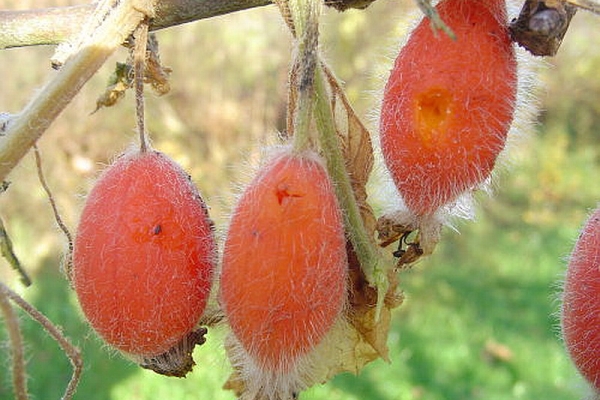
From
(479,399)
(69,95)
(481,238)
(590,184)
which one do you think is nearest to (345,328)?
(69,95)

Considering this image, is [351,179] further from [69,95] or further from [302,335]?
[69,95]

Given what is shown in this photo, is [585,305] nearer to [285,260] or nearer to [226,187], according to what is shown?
[285,260]

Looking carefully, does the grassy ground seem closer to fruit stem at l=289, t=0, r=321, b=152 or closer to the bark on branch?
the bark on branch

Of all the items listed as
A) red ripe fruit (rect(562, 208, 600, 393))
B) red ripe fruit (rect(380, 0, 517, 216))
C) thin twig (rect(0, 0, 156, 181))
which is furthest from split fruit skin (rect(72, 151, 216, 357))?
red ripe fruit (rect(562, 208, 600, 393))

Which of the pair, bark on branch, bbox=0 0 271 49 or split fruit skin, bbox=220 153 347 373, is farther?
bark on branch, bbox=0 0 271 49

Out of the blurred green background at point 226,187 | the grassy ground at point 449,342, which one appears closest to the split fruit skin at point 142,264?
the grassy ground at point 449,342

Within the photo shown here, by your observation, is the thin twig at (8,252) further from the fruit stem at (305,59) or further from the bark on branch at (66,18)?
the fruit stem at (305,59)

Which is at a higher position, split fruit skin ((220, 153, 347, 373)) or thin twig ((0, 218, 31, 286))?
split fruit skin ((220, 153, 347, 373))
